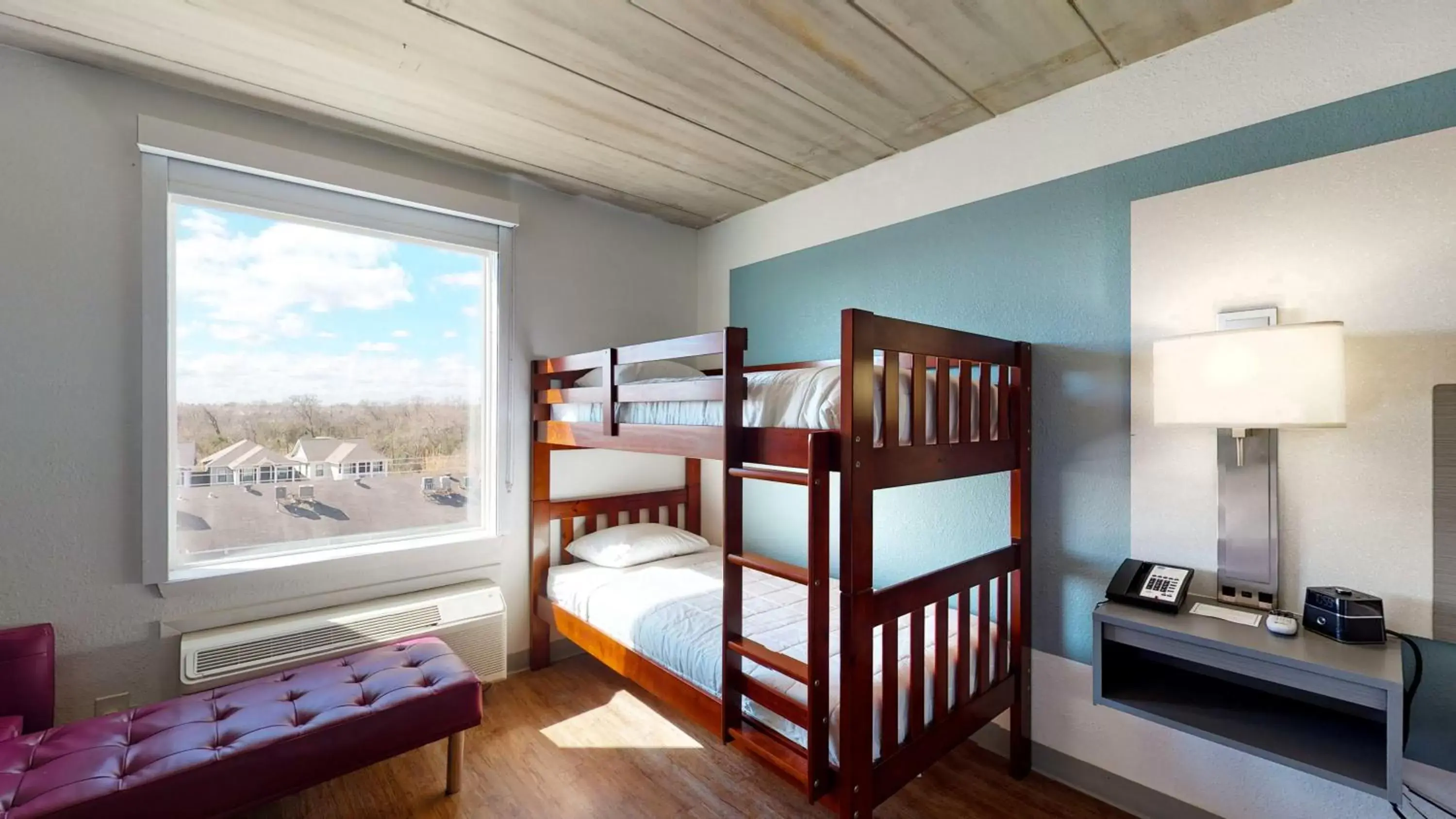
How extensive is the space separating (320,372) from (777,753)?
94.2 inches

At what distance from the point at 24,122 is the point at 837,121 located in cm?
281

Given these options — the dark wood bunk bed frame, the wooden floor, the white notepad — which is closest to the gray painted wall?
the wooden floor

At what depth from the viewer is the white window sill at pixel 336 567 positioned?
7.30 ft

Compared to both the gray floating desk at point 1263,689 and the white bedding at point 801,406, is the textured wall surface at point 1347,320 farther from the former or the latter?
the white bedding at point 801,406

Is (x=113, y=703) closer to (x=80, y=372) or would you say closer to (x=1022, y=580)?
(x=80, y=372)

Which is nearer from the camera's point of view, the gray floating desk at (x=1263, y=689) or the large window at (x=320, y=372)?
the gray floating desk at (x=1263, y=689)

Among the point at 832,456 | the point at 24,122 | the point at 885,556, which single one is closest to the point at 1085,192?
the point at 832,456

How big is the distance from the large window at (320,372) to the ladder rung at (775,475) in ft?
5.63

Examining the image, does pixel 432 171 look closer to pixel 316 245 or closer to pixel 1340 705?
pixel 316 245

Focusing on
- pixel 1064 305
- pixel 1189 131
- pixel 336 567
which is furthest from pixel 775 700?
pixel 1189 131

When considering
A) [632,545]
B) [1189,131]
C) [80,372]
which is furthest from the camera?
[632,545]

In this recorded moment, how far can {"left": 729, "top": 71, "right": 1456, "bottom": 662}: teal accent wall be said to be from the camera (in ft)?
5.51

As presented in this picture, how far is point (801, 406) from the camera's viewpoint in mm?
1647

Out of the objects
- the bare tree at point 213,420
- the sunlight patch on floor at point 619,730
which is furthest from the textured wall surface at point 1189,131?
the bare tree at point 213,420
